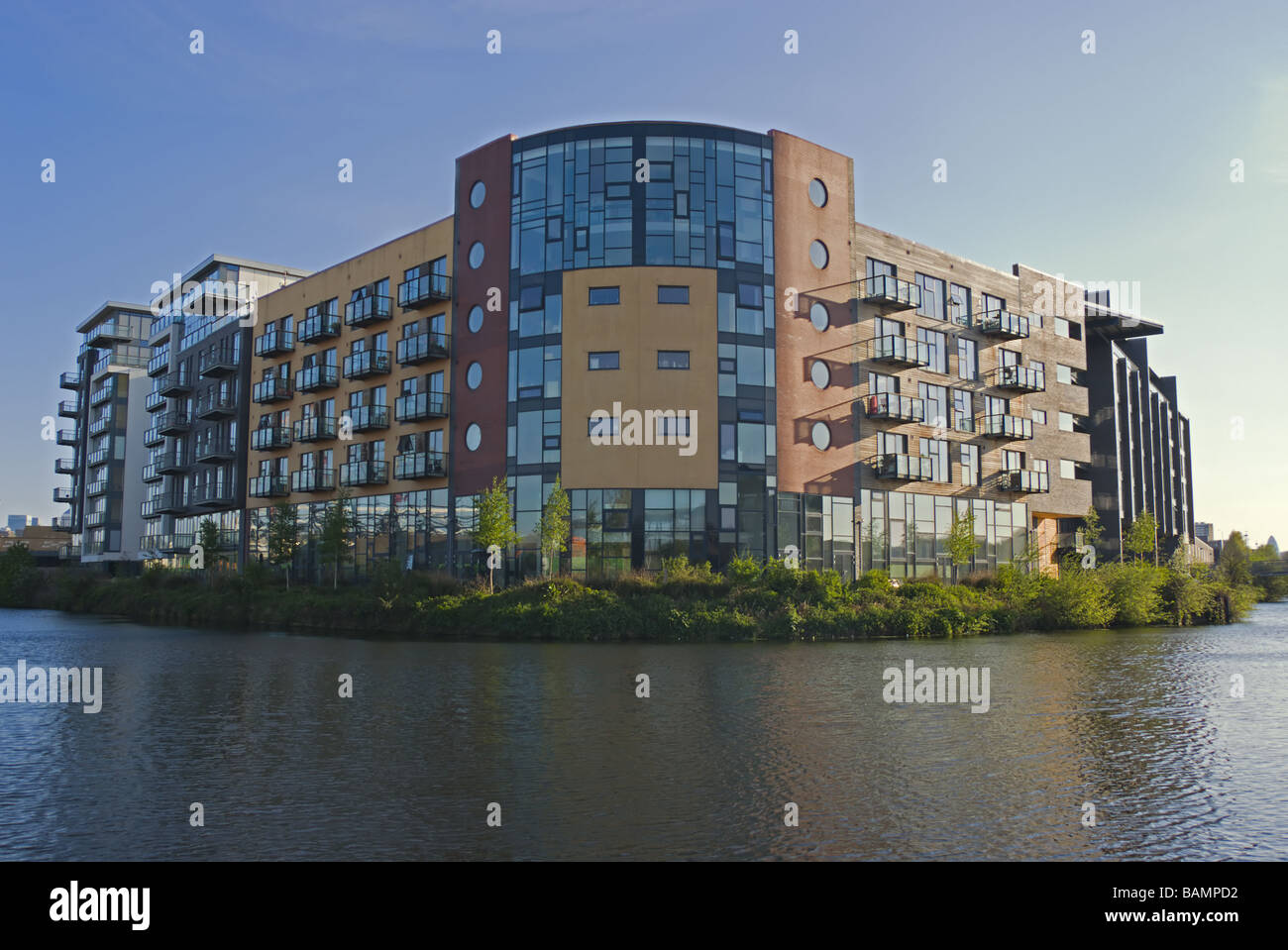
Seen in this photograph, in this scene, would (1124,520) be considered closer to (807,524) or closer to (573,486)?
(807,524)

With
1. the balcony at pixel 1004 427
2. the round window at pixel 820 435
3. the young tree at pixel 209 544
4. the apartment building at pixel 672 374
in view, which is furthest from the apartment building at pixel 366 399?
the balcony at pixel 1004 427

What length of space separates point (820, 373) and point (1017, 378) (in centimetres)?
1586

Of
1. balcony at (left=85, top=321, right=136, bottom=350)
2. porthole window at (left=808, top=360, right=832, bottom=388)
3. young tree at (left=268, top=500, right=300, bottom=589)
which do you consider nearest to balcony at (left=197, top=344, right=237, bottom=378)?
young tree at (left=268, top=500, right=300, bottom=589)

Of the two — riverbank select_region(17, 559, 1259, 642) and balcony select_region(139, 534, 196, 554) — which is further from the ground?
balcony select_region(139, 534, 196, 554)

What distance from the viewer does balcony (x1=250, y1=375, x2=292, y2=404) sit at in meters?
59.2

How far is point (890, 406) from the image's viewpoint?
47219mm

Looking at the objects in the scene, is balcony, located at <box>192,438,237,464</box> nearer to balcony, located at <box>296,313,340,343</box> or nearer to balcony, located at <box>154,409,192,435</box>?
balcony, located at <box>154,409,192,435</box>

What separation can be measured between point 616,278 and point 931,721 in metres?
30.4

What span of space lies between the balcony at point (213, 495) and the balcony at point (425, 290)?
910 inches

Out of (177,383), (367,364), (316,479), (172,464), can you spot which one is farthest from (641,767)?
(172,464)

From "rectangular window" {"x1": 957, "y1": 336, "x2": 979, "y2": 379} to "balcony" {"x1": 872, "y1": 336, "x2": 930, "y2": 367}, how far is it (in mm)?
5310

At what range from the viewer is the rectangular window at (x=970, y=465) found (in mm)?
53031

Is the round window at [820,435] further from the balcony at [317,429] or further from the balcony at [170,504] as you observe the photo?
the balcony at [170,504]
